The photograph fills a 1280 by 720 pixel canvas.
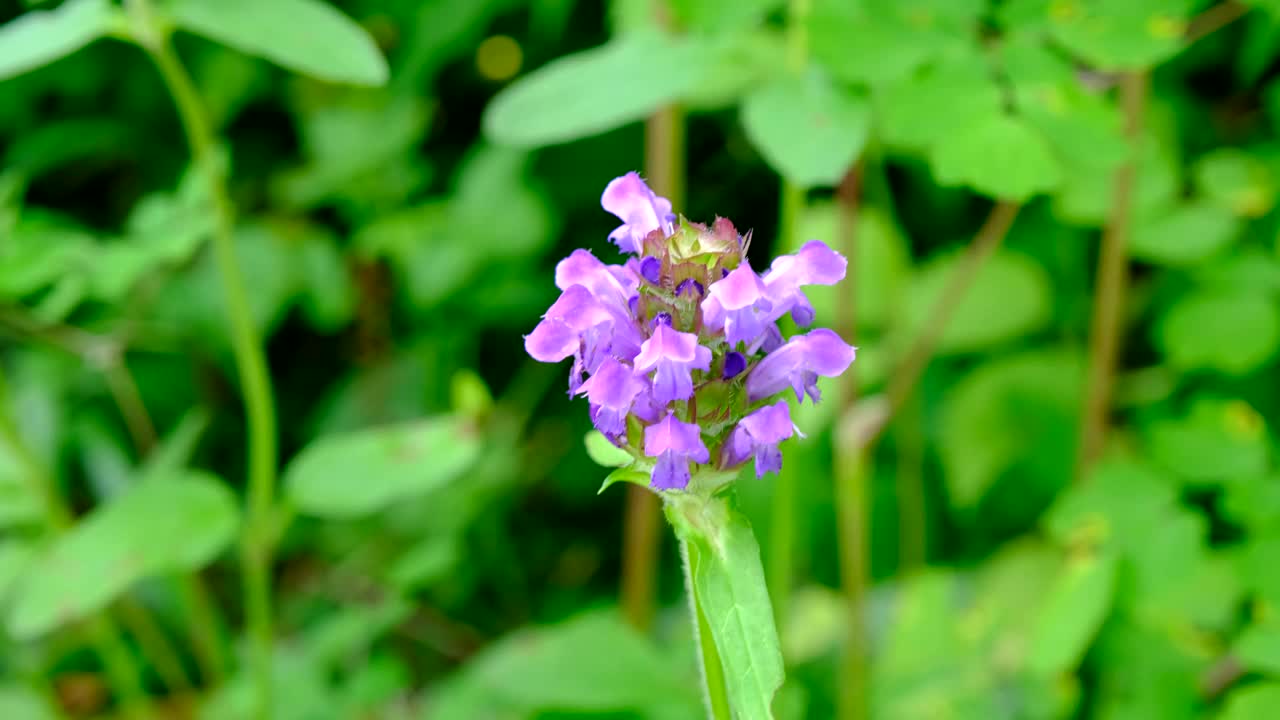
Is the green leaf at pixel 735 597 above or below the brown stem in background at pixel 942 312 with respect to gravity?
below

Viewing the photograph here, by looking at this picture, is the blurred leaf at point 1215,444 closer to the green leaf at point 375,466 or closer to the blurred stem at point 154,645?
the green leaf at point 375,466

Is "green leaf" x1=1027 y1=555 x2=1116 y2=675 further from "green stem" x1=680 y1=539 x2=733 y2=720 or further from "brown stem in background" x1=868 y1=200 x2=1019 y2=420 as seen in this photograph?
"green stem" x1=680 y1=539 x2=733 y2=720

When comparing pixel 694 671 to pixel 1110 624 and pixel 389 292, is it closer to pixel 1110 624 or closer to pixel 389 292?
pixel 1110 624

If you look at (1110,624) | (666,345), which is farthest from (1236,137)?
(666,345)

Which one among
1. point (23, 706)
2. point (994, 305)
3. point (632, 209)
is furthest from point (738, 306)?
point (23, 706)

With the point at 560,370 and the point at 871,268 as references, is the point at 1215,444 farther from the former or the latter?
the point at 560,370

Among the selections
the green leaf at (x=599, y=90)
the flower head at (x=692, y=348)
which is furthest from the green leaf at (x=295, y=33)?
the flower head at (x=692, y=348)

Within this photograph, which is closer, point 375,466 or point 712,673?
point 712,673
